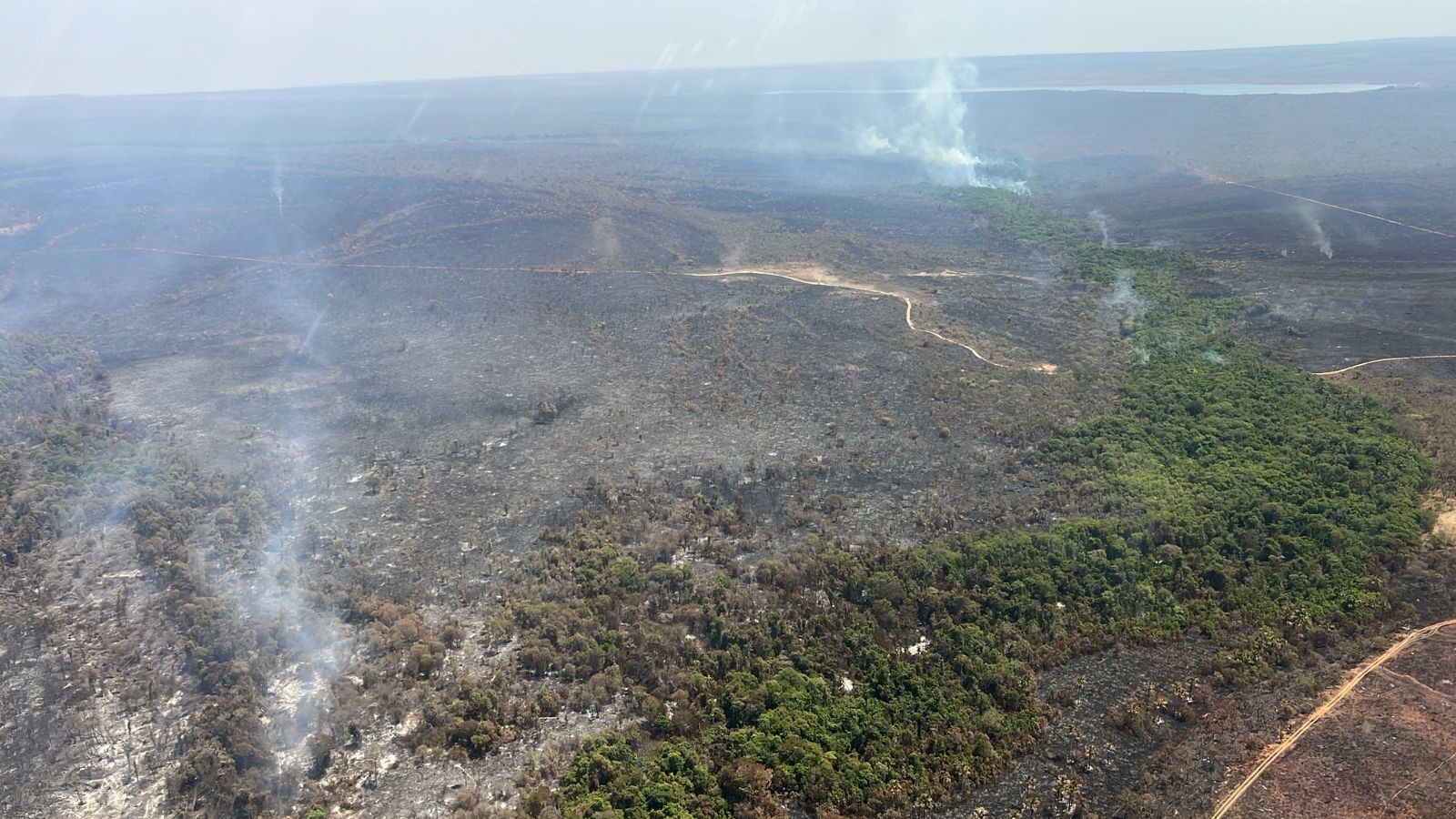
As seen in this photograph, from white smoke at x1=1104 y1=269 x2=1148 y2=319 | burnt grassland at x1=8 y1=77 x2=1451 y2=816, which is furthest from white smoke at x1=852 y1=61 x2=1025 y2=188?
burnt grassland at x1=8 y1=77 x2=1451 y2=816

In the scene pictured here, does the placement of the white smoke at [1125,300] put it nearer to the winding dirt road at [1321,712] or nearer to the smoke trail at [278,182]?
the winding dirt road at [1321,712]

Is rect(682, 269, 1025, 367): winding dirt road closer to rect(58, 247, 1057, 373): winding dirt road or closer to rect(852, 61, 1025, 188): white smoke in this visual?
rect(58, 247, 1057, 373): winding dirt road

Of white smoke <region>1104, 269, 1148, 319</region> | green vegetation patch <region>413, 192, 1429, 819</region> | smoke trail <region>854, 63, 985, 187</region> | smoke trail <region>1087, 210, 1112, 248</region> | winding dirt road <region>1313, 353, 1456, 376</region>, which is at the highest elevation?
smoke trail <region>854, 63, 985, 187</region>

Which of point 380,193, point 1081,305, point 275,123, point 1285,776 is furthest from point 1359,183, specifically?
point 275,123

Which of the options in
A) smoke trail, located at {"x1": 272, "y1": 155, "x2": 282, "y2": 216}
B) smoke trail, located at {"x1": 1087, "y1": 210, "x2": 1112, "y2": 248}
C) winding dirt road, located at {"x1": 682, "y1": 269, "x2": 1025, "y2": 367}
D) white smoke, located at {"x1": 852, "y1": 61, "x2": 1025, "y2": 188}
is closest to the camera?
winding dirt road, located at {"x1": 682, "y1": 269, "x2": 1025, "y2": 367}

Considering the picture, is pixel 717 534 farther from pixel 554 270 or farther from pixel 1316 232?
pixel 1316 232

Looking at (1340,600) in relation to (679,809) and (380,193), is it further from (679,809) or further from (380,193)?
(380,193)
